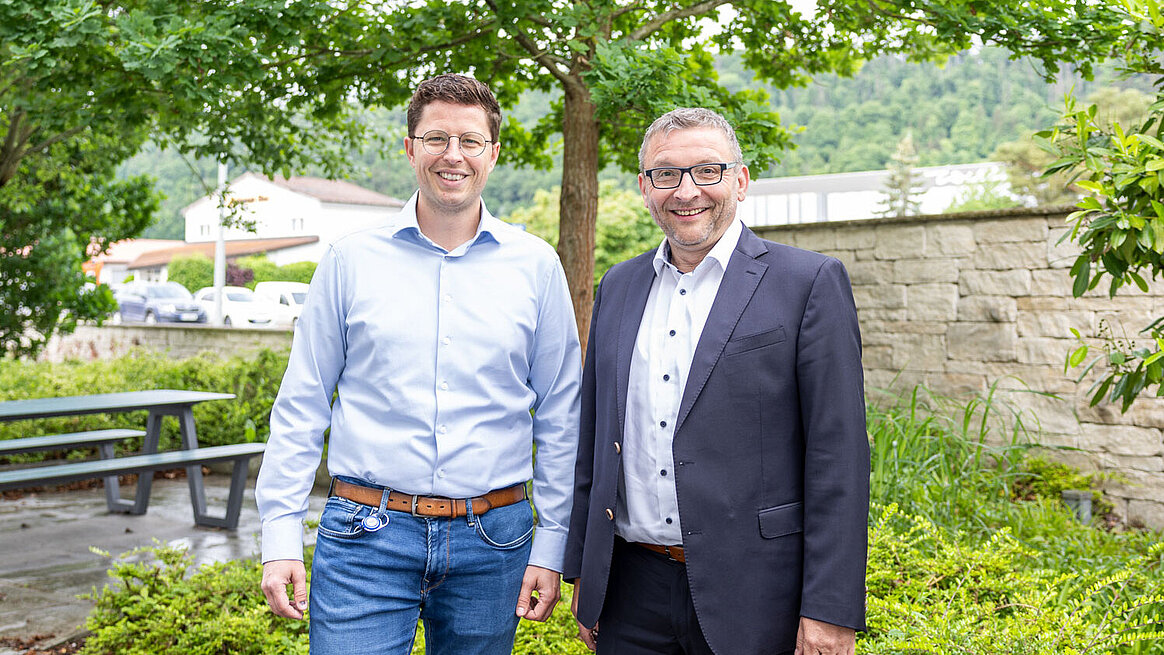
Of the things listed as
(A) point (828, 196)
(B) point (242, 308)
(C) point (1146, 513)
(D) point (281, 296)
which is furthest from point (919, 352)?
(B) point (242, 308)

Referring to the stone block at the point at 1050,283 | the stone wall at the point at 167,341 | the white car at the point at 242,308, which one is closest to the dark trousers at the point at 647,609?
the stone block at the point at 1050,283

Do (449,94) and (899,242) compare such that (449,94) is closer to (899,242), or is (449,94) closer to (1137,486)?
(899,242)

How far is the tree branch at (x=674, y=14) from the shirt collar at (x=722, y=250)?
3.62 m

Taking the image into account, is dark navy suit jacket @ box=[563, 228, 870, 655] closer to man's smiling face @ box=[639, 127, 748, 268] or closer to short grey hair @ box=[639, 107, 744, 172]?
man's smiling face @ box=[639, 127, 748, 268]

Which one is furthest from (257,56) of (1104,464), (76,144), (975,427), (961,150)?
(961,150)

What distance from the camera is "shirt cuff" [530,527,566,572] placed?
2207 mm

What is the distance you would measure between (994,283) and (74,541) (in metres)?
6.25

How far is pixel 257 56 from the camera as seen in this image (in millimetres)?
4371

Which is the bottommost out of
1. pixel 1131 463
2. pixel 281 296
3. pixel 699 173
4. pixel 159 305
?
pixel 1131 463

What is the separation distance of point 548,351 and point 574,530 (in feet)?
1.41

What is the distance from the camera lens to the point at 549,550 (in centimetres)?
221

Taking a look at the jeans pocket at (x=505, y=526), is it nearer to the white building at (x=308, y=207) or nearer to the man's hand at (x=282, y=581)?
the man's hand at (x=282, y=581)

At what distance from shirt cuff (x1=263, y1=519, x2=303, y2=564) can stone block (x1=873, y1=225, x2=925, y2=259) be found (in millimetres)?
5303

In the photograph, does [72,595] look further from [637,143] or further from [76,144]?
[76,144]
